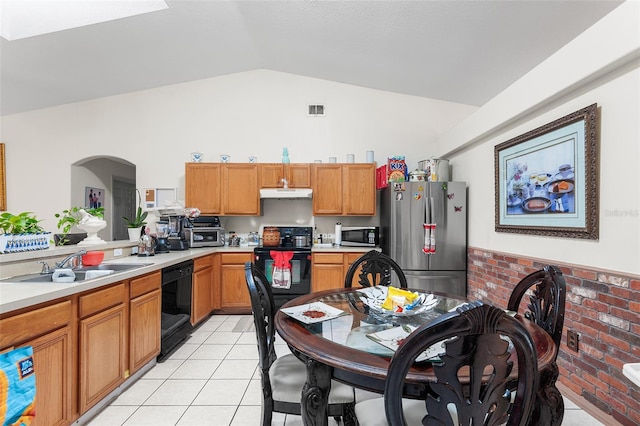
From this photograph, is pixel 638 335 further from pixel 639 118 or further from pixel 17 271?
pixel 17 271

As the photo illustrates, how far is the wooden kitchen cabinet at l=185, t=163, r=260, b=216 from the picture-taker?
416cm

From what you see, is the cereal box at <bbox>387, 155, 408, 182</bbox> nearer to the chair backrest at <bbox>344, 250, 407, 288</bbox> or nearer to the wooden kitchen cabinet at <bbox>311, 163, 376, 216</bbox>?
the wooden kitchen cabinet at <bbox>311, 163, 376, 216</bbox>

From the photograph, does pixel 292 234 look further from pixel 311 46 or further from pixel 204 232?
pixel 311 46

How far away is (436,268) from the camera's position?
3.59 m

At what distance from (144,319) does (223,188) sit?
7.18 feet

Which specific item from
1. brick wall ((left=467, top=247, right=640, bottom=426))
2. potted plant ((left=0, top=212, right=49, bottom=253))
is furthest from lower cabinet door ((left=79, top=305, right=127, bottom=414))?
brick wall ((left=467, top=247, right=640, bottom=426))

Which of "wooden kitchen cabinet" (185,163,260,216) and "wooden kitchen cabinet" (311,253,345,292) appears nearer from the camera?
"wooden kitchen cabinet" (311,253,345,292)

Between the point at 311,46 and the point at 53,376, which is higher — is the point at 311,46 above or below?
above

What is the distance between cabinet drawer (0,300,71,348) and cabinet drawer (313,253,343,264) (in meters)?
2.62

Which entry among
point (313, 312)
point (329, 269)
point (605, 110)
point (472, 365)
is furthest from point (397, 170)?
point (472, 365)

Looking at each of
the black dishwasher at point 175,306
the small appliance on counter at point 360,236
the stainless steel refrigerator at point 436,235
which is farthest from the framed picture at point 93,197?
the stainless steel refrigerator at point 436,235

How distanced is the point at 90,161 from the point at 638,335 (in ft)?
21.5

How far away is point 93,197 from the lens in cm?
496

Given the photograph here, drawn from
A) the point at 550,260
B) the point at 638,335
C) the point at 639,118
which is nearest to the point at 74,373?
the point at 638,335
